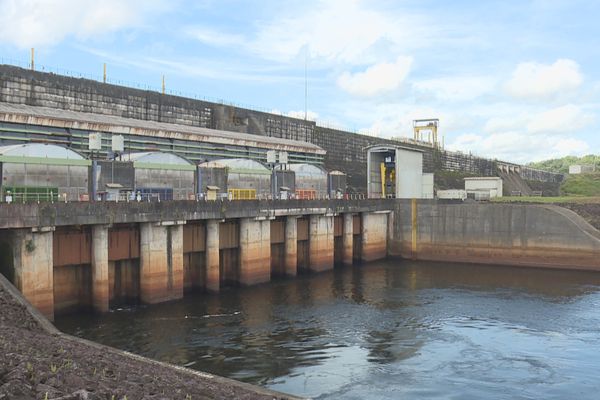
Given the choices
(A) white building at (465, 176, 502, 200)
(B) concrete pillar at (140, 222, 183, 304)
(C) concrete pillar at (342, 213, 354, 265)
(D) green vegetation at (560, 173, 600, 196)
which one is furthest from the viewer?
(D) green vegetation at (560, 173, 600, 196)

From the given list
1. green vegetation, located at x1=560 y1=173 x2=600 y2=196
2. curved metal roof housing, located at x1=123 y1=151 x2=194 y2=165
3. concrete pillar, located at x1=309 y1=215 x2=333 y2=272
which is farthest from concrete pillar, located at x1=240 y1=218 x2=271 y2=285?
green vegetation, located at x1=560 y1=173 x2=600 y2=196

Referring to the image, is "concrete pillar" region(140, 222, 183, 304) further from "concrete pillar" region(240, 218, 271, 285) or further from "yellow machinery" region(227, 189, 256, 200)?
"yellow machinery" region(227, 189, 256, 200)

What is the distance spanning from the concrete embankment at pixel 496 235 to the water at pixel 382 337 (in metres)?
9.39

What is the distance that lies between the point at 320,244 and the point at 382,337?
2298cm

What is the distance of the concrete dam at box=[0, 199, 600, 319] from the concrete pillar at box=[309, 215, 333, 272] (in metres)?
0.10

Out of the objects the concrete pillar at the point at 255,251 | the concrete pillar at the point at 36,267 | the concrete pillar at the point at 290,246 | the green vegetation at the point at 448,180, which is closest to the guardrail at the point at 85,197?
the concrete pillar at the point at 36,267

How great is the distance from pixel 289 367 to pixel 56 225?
1549 centimetres

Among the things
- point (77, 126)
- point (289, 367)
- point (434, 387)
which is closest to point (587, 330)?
point (434, 387)

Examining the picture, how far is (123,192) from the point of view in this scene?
40.2 meters

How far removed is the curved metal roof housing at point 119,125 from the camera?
145 ft

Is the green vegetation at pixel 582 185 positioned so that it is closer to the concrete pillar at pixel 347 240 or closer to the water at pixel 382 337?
the concrete pillar at pixel 347 240

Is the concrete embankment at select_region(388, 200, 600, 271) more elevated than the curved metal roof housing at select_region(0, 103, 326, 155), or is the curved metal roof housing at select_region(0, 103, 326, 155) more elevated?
the curved metal roof housing at select_region(0, 103, 326, 155)

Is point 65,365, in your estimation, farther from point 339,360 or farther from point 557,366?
point 557,366

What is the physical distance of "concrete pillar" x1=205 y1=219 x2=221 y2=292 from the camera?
39.5 meters
